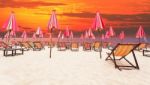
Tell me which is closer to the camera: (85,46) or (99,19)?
(99,19)

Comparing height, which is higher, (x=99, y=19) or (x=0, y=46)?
(x=99, y=19)

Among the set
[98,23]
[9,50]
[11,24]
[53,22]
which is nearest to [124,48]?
[98,23]

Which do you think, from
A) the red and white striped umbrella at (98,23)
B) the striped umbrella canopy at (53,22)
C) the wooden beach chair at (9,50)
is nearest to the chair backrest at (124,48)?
the red and white striped umbrella at (98,23)

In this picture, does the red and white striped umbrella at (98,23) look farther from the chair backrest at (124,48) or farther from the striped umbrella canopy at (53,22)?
the chair backrest at (124,48)

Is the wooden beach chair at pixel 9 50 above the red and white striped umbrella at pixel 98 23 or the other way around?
the other way around

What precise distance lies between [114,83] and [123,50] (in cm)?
313

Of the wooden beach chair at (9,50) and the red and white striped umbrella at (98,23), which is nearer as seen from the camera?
the wooden beach chair at (9,50)

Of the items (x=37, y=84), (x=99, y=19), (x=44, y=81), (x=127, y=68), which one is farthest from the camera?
(x=99, y=19)

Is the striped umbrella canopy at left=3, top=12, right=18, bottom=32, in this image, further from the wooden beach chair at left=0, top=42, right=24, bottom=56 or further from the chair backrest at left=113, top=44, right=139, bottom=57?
the chair backrest at left=113, top=44, right=139, bottom=57

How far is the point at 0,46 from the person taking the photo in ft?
71.6

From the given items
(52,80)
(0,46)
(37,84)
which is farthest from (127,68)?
(0,46)

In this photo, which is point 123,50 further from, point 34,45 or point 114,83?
point 34,45

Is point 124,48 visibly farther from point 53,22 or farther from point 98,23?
point 53,22

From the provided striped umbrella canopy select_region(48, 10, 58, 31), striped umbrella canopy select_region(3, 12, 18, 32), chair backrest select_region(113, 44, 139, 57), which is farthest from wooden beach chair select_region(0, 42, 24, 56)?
chair backrest select_region(113, 44, 139, 57)
